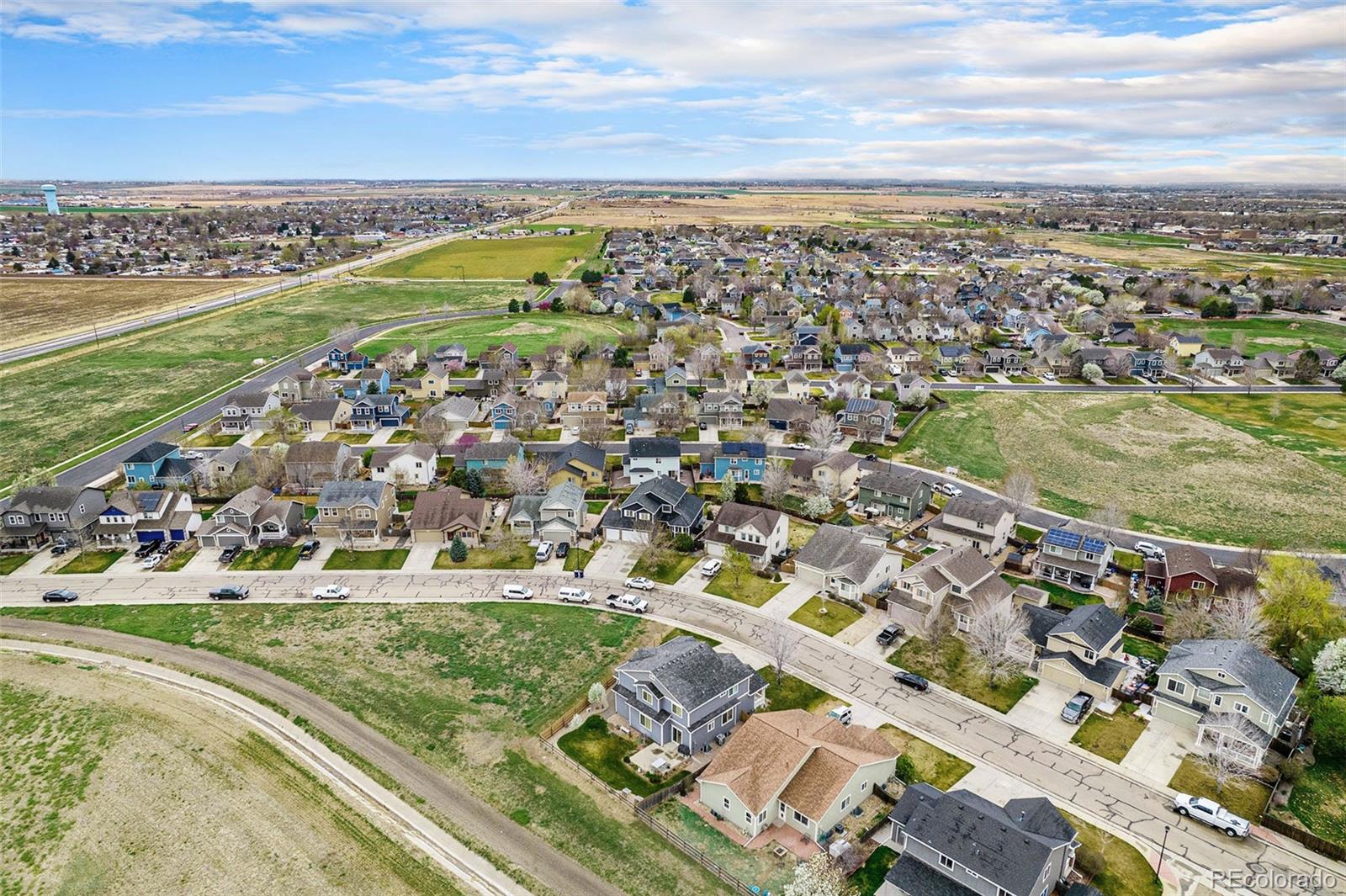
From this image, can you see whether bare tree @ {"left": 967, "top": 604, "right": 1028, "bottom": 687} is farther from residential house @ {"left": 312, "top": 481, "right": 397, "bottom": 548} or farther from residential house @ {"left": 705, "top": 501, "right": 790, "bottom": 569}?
residential house @ {"left": 312, "top": 481, "right": 397, "bottom": 548}

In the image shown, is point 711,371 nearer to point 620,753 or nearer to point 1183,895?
point 620,753

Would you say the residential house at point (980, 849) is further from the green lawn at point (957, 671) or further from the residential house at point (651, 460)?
the residential house at point (651, 460)

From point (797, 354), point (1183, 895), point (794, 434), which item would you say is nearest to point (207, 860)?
point (1183, 895)

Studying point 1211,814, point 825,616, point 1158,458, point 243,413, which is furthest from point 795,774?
point 243,413

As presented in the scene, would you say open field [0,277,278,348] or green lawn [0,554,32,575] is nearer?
green lawn [0,554,32,575]

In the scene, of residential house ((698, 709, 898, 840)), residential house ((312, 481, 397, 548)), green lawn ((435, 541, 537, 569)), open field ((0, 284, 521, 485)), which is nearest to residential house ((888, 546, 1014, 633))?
residential house ((698, 709, 898, 840))
